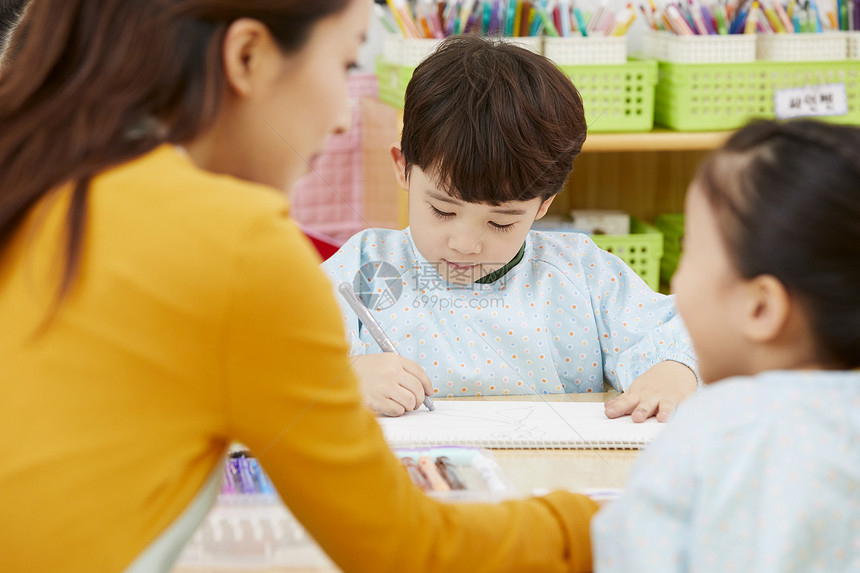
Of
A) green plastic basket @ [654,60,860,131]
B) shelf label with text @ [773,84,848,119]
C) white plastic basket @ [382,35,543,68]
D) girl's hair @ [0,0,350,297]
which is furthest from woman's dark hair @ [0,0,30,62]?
shelf label with text @ [773,84,848,119]

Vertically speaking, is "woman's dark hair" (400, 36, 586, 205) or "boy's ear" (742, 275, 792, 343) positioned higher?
"woman's dark hair" (400, 36, 586, 205)

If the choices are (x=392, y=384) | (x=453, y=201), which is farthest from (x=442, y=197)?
(x=392, y=384)

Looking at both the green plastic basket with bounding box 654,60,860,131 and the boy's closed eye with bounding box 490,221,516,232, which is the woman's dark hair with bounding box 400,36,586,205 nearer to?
the boy's closed eye with bounding box 490,221,516,232

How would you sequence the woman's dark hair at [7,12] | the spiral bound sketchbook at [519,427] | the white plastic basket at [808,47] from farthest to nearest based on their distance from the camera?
the white plastic basket at [808,47] → the woman's dark hair at [7,12] → the spiral bound sketchbook at [519,427]

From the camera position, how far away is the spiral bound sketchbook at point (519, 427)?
0.79 m

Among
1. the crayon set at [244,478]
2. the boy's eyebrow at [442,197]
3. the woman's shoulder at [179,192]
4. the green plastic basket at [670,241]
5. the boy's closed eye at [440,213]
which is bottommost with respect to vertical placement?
the green plastic basket at [670,241]

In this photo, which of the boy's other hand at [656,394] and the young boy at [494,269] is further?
the young boy at [494,269]

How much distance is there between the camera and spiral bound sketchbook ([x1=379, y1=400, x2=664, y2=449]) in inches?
30.9

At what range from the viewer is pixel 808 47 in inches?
65.7

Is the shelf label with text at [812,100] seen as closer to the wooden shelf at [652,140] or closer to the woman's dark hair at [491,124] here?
the wooden shelf at [652,140]

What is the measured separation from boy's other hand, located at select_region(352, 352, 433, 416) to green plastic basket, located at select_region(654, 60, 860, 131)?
3.12 ft

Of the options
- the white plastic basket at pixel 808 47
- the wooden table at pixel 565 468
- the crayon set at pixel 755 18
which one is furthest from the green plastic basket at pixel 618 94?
the wooden table at pixel 565 468

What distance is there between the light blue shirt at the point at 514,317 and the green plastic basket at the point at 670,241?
2.31 ft

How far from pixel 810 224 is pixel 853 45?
1.40 m
